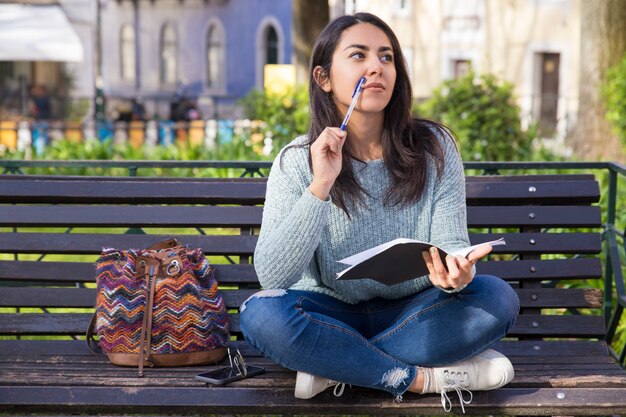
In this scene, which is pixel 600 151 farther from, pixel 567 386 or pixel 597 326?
pixel 567 386

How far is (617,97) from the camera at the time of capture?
9.71 m

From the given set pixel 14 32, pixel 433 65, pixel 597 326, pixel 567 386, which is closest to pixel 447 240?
pixel 567 386

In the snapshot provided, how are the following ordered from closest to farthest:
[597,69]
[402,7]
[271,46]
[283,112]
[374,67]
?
[374,67]
[283,112]
[597,69]
[402,7]
[271,46]

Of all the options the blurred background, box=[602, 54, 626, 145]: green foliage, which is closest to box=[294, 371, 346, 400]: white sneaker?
the blurred background

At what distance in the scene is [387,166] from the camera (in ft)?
11.2

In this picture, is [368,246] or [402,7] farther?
[402,7]

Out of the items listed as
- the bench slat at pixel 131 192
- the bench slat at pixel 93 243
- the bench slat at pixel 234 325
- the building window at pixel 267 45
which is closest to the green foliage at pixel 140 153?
the bench slat at pixel 131 192

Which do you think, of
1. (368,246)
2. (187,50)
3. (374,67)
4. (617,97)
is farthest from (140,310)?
(187,50)

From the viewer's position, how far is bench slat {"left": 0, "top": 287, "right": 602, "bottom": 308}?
12.4ft

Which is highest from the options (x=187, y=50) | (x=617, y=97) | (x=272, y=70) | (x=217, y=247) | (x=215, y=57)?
(x=187, y=50)

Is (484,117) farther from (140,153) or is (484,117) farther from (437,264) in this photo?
(437,264)

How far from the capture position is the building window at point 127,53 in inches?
1580

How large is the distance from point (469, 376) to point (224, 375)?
0.70 m

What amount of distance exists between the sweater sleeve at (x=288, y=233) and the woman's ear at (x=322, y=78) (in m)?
0.37
